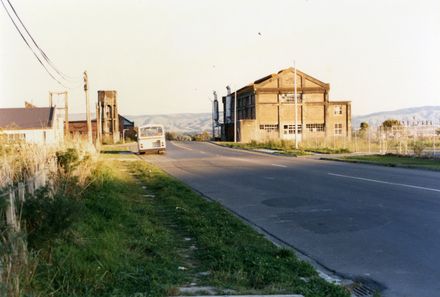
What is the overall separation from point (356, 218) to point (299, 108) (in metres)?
67.8

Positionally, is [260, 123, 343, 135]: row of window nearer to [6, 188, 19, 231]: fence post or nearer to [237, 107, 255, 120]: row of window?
[237, 107, 255, 120]: row of window

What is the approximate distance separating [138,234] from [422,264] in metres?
4.49

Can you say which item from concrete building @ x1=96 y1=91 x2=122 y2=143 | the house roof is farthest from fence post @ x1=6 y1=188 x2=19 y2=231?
concrete building @ x1=96 y1=91 x2=122 y2=143

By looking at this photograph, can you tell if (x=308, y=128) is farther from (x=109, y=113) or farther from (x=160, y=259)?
(x=160, y=259)

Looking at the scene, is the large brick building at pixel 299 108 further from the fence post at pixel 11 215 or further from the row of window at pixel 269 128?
the fence post at pixel 11 215

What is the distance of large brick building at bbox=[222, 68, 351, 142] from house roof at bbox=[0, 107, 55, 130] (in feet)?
103

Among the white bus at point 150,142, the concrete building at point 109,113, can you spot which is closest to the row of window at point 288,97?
the concrete building at point 109,113

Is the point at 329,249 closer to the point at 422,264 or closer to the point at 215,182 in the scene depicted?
the point at 422,264

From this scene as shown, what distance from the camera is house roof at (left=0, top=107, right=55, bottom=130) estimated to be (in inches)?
1967

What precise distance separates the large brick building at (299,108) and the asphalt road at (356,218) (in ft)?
187

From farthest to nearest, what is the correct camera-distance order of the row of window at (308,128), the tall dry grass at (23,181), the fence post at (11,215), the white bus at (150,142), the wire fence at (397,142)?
the row of window at (308,128), the white bus at (150,142), the wire fence at (397,142), the fence post at (11,215), the tall dry grass at (23,181)

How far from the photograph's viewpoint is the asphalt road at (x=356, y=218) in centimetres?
669

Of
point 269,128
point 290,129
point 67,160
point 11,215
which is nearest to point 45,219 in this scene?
point 11,215

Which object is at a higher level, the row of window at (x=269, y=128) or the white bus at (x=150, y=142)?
the row of window at (x=269, y=128)
